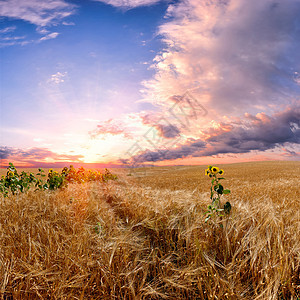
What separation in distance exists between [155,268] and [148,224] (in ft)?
2.73

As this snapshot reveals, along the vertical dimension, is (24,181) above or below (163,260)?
above

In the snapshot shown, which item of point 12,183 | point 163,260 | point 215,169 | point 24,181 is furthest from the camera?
point 24,181

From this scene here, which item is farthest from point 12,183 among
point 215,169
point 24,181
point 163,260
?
point 215,169

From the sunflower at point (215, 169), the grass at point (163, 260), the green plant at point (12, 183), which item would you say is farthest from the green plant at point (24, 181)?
the sunflower at point (215, 169)

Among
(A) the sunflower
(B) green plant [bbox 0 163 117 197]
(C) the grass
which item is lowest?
(C) the grass

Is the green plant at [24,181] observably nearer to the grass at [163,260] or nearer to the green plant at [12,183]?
the green plant at [12,183]

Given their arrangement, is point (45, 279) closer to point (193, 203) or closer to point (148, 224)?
point (148, 224)

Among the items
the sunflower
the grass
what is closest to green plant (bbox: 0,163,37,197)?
the grass

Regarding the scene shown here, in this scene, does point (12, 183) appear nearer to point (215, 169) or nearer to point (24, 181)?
point (24, 181)

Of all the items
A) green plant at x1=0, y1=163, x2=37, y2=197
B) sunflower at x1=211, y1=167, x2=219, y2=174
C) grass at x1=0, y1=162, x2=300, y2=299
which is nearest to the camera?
grass at x1=0, y1=162, x2=300, y2=299

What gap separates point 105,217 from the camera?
386 cm

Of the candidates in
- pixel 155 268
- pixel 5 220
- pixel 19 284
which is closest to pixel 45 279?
pixel 19 284

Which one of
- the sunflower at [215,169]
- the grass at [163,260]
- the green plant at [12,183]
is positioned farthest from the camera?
the green plant at [12,183]

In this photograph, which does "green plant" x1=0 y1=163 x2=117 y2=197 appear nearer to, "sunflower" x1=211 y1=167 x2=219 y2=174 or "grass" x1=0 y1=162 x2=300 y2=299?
"grass" x1=0 y1=162 x2=300 y2=299
